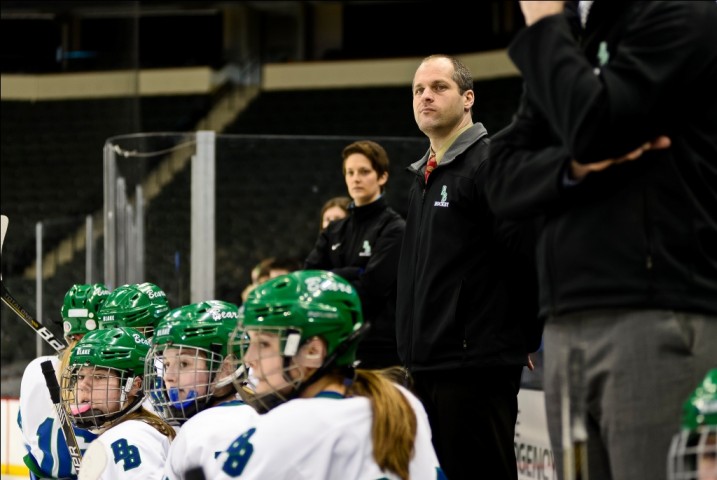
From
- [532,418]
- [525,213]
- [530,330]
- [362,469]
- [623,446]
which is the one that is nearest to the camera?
[623,446]

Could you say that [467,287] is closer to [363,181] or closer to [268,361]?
[268,361]

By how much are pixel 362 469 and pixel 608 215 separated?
693mm

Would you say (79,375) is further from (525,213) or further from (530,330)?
(525,213)

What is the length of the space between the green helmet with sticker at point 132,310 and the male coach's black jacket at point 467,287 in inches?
50.6

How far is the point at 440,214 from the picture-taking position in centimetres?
326

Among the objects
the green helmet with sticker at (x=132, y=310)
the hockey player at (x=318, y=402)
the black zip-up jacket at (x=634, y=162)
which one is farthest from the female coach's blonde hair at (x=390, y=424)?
the green helmet with sticker at (x=132, y=310)

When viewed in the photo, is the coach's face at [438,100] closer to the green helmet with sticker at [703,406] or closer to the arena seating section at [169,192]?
the green helmet with sticker at [703,406]

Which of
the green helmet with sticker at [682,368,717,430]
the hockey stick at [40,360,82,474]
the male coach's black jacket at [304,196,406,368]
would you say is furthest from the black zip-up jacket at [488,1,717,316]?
the male coach's black jacket at [304,196,406,368]

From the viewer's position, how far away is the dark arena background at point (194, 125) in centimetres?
653

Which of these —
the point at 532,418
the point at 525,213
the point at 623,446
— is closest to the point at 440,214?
the point at 525,213

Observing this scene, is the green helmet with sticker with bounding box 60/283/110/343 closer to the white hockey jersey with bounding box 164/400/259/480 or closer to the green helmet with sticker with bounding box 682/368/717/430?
the white hockey jersey with bounding box 164/400/259/480

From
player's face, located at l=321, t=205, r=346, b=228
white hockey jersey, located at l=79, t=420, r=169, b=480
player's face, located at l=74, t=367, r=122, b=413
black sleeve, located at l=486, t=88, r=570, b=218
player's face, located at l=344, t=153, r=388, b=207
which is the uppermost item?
black sleeve, located at l=486, t=88, r=570, b=218

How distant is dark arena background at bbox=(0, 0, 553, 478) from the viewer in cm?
653

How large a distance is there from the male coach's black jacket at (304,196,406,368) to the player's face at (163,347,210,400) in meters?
1.56
